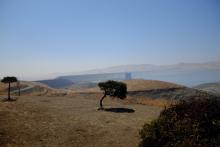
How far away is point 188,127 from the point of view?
31.9 feet

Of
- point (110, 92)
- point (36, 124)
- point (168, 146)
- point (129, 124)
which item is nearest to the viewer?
point (168, 146)

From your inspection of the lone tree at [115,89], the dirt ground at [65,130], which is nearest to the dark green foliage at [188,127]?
the dirt ground at [65,130]

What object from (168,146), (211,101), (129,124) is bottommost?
(129,124)

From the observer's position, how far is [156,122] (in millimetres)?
11203

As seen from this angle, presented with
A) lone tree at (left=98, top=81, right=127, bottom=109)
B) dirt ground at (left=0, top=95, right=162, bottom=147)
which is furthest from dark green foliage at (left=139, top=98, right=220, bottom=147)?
lone tree at (left=98, top=81, right=127, bottom=109)

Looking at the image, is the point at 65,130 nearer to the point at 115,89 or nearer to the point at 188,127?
the point at 188,127

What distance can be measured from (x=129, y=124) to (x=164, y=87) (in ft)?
185

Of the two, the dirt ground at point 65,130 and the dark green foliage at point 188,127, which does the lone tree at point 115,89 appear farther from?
the dark green foliage at point 188,127

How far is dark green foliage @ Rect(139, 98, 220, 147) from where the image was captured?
919 cm

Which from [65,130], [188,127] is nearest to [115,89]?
[65,130]

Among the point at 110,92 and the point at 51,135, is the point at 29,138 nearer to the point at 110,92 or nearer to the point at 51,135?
the point at 51,135

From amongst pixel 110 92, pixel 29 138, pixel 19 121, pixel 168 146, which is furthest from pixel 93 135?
pixel 110 92

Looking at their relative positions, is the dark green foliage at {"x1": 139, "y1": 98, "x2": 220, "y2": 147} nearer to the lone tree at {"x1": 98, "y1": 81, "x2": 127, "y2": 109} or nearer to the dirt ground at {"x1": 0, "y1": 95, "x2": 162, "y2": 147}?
the dirt ground at {"x1": 0, "y1": 95, "x2": 162, "y2": 147}

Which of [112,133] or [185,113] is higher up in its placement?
[185,113]
